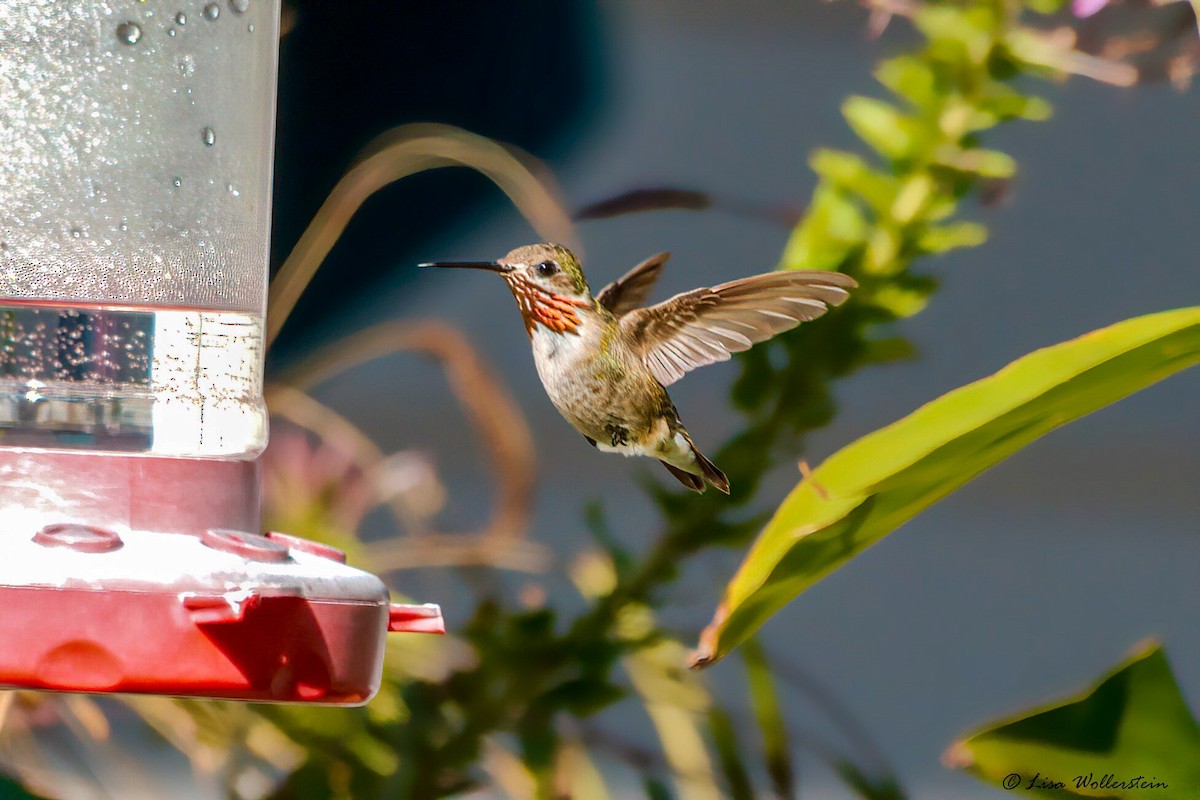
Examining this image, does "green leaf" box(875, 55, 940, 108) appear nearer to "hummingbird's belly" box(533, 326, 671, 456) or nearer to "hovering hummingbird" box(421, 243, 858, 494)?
"hovering hummingbird" box(421, 243, 858, 494)

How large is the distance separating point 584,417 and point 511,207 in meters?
0.92

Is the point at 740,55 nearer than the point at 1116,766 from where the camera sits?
No

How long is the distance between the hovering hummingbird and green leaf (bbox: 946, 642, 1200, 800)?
0.24 metres

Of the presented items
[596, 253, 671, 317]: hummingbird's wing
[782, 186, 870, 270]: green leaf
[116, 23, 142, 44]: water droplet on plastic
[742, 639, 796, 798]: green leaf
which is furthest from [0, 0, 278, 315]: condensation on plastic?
[742, 639, 796, 798]: green leaf

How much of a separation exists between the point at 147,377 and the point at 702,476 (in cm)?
37

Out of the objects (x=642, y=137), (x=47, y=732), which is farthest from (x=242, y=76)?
(x=642, y=137)

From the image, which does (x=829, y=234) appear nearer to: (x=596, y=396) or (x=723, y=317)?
(x=723, y=317)

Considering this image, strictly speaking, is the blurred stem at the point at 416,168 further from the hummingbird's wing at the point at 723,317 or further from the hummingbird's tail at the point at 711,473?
the hummingbird's tail at the point at 711,473

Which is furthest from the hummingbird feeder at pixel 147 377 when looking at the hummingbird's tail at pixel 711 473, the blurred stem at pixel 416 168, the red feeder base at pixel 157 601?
the hummingbird's tail at pixel 711 473

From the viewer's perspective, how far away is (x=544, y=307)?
873 millimetres

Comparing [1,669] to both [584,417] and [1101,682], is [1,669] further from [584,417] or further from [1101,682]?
[1101,682]

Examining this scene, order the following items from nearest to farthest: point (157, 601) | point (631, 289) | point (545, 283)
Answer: point (157, 601) < point (545, 283) < point (631, 289)

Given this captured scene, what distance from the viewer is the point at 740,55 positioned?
6.30 feet

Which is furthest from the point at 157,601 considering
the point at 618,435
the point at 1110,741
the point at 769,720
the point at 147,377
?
the point at 769,720
